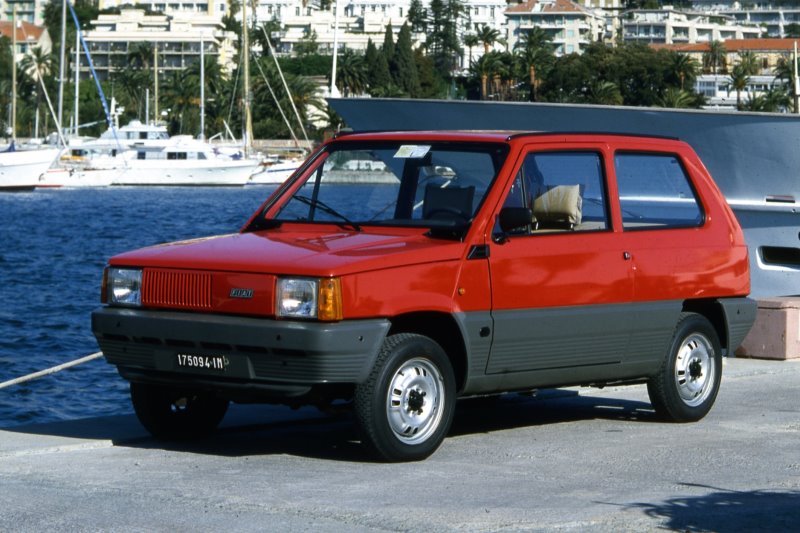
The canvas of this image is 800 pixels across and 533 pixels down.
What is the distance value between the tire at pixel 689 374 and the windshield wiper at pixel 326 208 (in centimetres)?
209

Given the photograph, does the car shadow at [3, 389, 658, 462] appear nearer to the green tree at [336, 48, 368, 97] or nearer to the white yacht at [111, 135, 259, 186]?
the white yacht at [111, 135, 259, 186]

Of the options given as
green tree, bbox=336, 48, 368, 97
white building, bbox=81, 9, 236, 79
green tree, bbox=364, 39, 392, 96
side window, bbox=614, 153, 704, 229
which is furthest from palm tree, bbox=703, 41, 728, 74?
side window, bbox=614, 153, 704, 229

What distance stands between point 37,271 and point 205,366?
1390 inches

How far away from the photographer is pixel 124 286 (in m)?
8.18

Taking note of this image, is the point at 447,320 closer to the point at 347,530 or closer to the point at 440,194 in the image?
the point at 440,194

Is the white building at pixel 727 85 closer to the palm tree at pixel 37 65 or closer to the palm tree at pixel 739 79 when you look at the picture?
the palm tree at pixel 739 79

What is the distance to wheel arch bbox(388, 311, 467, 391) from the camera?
8.05 m

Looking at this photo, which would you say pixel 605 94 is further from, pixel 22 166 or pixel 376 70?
pixel 376 70

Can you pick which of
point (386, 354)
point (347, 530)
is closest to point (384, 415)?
point (386, 354)

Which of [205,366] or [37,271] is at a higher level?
[205,366]

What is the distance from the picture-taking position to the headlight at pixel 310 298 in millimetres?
7512

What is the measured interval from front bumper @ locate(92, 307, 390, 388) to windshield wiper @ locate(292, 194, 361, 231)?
1113mm

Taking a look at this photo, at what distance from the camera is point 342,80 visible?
5655 inches

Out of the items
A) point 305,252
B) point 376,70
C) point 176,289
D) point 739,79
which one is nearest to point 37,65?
point 376,70
